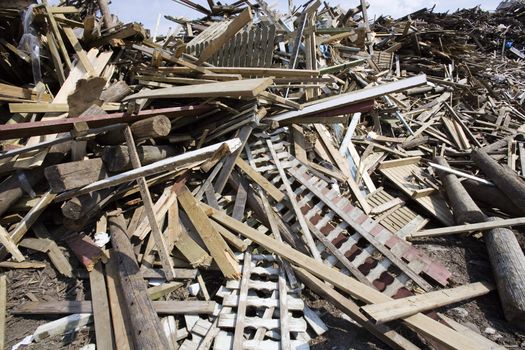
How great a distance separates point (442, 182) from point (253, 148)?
3075mm

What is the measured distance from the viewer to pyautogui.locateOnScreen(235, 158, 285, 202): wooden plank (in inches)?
158

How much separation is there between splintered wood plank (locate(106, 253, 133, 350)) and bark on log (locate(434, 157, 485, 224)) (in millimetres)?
4151

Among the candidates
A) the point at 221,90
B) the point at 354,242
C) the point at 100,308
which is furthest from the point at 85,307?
the point at 354,242

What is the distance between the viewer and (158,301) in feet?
9.91

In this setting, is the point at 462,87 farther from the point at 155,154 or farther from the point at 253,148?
the point at 155,154

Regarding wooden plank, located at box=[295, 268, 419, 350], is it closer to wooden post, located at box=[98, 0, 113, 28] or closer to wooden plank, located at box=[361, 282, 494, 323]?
wooden plank, located at box=[361, 282, 494, 323]

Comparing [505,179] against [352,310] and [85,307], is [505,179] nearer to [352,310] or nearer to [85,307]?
[352,310]

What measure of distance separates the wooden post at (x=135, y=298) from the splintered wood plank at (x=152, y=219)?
31 cm

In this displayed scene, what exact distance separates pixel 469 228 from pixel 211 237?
3.22 meters

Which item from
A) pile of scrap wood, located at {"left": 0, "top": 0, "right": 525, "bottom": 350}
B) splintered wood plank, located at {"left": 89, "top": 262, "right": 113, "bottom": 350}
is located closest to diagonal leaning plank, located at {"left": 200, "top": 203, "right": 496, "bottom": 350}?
pile of scrap wood, located at {"left": 0, "top": 0, "right": 525, "bottom": 350}

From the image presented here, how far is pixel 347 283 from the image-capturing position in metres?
2.98

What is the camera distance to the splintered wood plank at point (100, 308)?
8.64 ft

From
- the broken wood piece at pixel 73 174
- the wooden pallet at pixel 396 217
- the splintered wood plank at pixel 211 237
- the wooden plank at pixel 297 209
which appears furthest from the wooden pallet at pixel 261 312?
the wooden pallet at pixel 396 217

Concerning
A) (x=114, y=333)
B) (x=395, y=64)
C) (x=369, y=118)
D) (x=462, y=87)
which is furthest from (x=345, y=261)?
(x=395, y=64)
